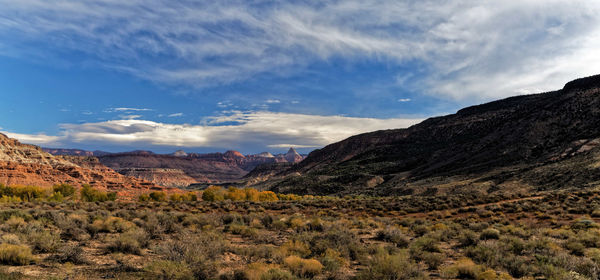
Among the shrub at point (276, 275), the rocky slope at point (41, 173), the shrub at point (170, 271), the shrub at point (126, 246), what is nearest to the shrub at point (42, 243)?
the shrub at point (126, 246)

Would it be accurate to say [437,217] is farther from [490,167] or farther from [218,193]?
[490,167]

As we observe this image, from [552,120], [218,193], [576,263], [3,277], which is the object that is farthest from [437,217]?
[552,120]

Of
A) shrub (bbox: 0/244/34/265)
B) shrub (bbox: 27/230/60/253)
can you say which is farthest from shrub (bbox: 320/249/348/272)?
shrub (bbox: 27/230/60/253)

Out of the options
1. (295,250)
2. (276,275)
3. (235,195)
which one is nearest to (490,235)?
(295,250)

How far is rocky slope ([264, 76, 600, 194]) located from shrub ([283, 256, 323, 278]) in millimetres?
45841

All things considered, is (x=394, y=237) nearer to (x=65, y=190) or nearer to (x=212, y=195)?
(x=212, y=195)

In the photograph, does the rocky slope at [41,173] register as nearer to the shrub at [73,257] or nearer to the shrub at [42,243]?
the shrub at [42,243]

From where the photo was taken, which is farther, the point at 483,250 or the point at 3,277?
the point at 483,250

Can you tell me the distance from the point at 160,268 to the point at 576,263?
40.2 feet

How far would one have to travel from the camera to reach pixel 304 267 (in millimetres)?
8305

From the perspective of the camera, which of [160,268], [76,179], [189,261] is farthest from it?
[76,179]

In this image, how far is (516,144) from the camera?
72.5 meters

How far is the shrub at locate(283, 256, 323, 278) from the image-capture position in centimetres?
826

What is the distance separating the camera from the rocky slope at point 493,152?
50.2 meters
